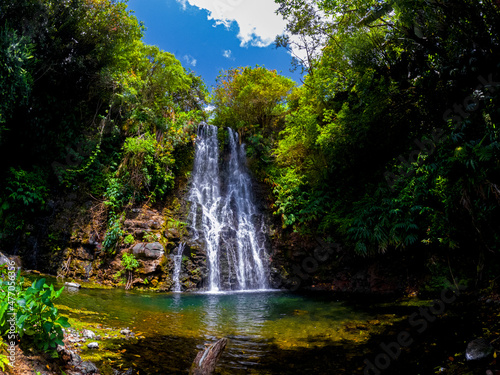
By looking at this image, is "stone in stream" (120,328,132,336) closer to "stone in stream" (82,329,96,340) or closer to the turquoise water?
the turquoise water

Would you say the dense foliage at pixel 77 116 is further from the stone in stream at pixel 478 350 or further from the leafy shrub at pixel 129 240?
the stone in stream at pixel 478 350

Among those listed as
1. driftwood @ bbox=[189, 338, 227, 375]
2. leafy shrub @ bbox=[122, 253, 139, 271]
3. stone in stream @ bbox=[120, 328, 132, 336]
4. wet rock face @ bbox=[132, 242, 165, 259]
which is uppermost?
wet rock face @ bbox=[132, 242, 165, 259]

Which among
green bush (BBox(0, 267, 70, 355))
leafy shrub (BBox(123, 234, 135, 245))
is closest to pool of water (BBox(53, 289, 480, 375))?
green bush (BBox(0, 267, 70, 355))

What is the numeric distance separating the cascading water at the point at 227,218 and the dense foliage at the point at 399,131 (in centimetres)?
184

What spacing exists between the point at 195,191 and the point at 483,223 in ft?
37.7

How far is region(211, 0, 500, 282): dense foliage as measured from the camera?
5297 millimetres

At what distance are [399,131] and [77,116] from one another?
1319 cm

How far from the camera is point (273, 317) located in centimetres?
612

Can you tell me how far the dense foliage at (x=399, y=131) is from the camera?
5297 mm

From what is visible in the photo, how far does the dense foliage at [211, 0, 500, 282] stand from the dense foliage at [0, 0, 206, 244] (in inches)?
249

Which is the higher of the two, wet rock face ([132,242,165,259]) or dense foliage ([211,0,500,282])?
dense foliage ([211,0,500,282])

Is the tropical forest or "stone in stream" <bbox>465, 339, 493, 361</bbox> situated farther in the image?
the tropical forest

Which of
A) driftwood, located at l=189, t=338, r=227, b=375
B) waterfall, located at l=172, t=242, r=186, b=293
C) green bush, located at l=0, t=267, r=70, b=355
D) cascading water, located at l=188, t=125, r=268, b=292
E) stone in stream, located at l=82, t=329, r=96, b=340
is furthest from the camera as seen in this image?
cascading water, located at l=188, t=125, r=268, b=292

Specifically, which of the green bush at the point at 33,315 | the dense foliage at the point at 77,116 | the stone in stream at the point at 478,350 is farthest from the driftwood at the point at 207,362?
the dense foliage at the point at 77,116
